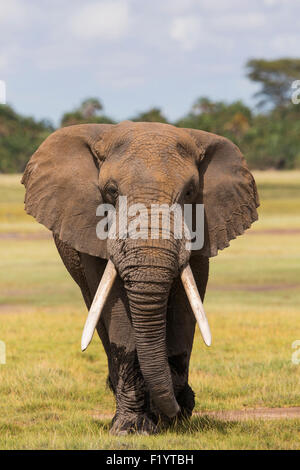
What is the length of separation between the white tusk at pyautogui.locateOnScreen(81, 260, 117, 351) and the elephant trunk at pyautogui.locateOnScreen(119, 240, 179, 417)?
16cm

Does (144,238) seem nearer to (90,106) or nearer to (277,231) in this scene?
(277,231)

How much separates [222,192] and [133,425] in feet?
6.99

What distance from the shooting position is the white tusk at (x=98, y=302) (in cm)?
683

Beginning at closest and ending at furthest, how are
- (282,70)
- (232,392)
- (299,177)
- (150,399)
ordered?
(150,399)
(232,392)
(299,177)
(282,70)

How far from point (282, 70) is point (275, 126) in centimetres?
2473

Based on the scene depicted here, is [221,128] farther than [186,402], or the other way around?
[221,128]

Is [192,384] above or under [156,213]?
under

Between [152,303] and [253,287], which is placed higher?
[152,303]

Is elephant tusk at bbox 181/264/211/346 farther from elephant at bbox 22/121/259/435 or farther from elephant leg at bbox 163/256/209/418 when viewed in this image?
elephant leg at bbox 163/256/209/418

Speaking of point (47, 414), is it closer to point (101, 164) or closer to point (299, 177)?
point (101, 164)

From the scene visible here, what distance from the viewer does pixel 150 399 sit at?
25.6ft

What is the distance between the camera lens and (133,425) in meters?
7.70

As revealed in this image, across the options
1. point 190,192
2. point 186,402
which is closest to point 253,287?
point 186,402

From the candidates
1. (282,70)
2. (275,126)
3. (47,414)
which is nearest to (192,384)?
(47,414)
